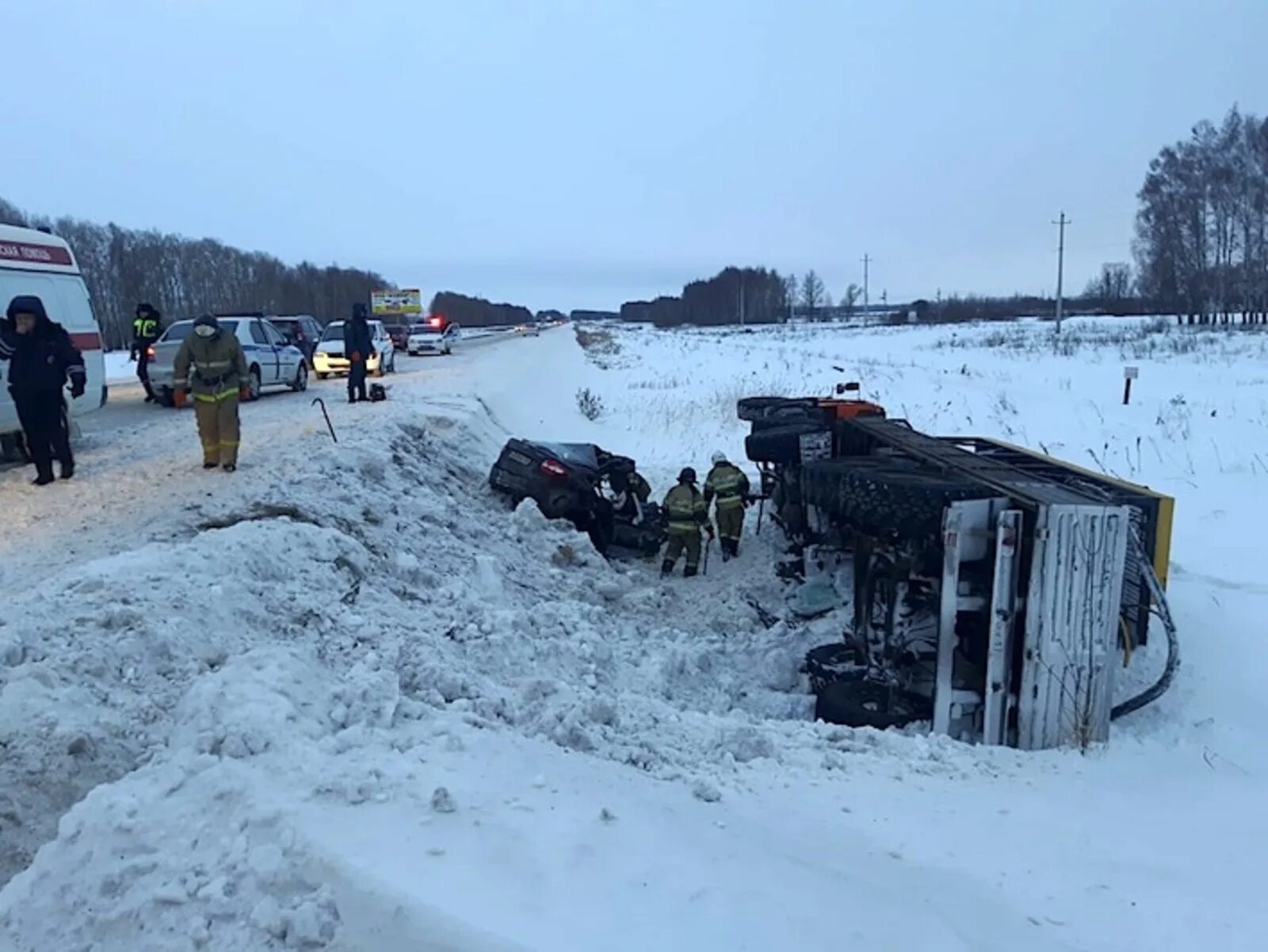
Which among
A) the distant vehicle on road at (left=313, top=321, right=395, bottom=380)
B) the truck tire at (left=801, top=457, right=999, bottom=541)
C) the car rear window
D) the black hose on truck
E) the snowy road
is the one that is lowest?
the black hose on truck

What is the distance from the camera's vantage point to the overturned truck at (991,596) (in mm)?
4805

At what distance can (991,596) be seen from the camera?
4988 mm

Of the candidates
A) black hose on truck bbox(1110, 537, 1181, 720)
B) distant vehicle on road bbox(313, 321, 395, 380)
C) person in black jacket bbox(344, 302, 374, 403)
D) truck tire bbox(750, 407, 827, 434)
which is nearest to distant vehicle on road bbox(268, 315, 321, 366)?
distant vehicle on road bbox(313, 321, 395, 380)

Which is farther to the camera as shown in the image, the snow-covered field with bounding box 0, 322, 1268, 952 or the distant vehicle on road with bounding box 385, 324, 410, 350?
the distant vehicle on road with bounding box 385, 324, 410, 350

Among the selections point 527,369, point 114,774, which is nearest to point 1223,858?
point 114,774

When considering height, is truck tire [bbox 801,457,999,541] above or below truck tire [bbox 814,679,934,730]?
above

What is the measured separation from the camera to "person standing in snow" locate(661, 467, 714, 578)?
361 inches

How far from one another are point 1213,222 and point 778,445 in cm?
5361

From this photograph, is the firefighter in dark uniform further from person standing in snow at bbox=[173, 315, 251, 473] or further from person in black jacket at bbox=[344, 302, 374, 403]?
person standing in snow at bbox=[173, 315, 251, 473]

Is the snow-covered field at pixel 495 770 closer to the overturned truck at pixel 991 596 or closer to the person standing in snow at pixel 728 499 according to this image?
the overturned truck at pixel 991 596

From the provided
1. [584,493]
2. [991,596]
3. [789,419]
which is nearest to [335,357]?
[584,493]

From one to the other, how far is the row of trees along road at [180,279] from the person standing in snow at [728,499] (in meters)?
34.4

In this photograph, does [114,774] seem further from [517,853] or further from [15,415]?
[15,415]

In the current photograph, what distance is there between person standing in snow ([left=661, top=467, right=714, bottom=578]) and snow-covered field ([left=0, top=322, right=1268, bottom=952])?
1.17 m
